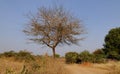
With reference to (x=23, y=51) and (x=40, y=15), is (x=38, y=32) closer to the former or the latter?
(x=40, y=15)

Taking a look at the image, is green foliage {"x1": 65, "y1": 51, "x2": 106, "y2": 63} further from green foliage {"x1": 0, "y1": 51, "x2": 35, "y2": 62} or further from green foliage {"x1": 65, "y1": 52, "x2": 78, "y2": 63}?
green foliage {"x1": 0, "y1": 51, "x2": 35, "y2": 62}

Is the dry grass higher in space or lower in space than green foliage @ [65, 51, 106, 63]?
lower

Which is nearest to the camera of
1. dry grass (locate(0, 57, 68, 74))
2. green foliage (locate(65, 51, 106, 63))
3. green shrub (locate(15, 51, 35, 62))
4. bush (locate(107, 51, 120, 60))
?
dry grass (locate(0, 57, 68, 74))

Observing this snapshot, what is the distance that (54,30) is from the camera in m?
33.1

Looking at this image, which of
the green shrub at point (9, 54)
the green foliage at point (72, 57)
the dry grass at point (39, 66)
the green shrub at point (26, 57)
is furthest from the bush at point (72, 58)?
the dry grass at point (39, 66)

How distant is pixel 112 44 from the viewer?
125ft

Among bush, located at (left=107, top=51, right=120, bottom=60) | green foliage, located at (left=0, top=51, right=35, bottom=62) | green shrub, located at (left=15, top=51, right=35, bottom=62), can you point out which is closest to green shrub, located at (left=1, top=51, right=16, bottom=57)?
green foliage, located at (left=0, top=51, right=35, bottom=62)

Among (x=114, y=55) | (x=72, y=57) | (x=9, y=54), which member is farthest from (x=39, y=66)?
(x=114, y=55)

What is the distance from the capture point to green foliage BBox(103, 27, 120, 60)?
37.3 metres

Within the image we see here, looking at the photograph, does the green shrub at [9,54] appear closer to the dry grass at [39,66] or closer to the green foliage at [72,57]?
the green foliage at [72,57]

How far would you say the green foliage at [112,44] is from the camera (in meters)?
37.3

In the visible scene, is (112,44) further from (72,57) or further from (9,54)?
(9,54)

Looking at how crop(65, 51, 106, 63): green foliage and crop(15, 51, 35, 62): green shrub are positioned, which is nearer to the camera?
crop(15, 51, 35, 62): green shrub

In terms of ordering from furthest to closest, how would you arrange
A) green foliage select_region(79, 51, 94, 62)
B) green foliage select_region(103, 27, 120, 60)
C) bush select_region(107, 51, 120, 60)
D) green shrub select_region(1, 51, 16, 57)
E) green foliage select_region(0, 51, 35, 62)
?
1. green foliage select_region(103, 27, 120, 60)
2. bush select_region(107, 51, 120, 60)
3. green foliage select_region(79, 51, 94, 62)
4. green shrub select_region(1, 51, 16, 57)
5. green foliage select_region(0, 51, 35, 62)
